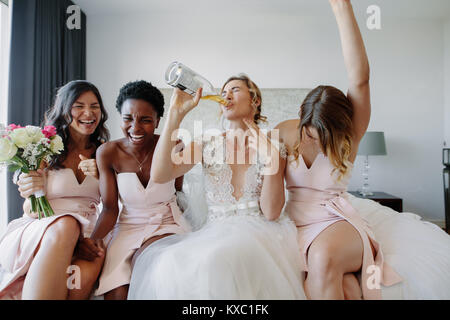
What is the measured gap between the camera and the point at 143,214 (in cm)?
122

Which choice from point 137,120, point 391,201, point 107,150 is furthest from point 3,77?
point 391,201

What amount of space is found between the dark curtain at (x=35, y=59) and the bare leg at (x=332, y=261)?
268cm

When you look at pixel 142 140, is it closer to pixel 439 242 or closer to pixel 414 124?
pixel 439 242

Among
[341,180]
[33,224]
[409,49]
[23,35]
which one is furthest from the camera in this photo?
[409,49]

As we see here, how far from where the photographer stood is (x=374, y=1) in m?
2.75

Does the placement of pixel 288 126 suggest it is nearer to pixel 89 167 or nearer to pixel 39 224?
pixel 89 167

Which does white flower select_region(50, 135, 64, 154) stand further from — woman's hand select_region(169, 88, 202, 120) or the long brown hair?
the long brown hair

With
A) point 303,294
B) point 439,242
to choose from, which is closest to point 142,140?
point 303,294

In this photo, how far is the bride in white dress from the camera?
78 cm

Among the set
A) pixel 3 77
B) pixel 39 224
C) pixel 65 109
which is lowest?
pixel 39 224

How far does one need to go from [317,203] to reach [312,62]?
8.20ft

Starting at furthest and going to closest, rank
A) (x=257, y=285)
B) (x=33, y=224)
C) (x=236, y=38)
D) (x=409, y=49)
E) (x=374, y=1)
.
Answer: (x=409, y=49)
(x=236, y=38)
(x=374, y=1)
(x=33, y=224)
(x=257, y=285)
